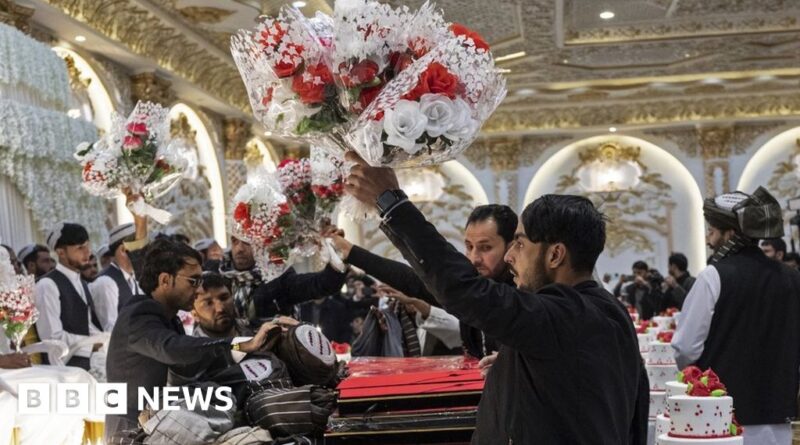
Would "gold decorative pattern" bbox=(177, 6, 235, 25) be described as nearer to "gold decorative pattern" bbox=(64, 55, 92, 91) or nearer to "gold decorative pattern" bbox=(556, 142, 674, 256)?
"gold decorative pattern" bbox=(64, 55, 92, 91)

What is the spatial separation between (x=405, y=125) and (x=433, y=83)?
0.12 metres

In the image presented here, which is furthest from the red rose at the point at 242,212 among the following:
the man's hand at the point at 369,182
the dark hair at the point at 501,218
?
the man's hand at the point at 369,182

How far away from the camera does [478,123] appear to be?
7.53ft

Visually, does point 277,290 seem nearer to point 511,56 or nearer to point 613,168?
point 511,56

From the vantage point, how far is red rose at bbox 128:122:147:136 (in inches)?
206

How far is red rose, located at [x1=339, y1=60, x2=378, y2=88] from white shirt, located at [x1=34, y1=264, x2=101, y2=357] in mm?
4768

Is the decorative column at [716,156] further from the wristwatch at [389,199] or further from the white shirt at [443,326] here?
the wristwatch at [389,199]

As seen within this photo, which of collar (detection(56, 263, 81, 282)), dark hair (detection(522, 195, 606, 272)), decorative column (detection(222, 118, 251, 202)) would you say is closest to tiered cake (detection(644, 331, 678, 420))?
dark hair (detection(522, 195, 606, 272))

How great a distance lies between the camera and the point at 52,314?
6.48 metres

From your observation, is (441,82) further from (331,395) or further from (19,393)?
(19,393)

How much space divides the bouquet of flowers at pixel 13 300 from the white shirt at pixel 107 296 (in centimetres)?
141

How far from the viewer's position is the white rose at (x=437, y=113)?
2160mm

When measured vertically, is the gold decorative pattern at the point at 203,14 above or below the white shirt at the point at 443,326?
above

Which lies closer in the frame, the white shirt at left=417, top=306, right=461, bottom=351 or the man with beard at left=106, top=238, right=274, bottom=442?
the man with beard at left=106, top=238, right=274, bottom=442
